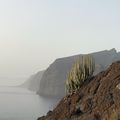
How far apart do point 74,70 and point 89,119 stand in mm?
4743

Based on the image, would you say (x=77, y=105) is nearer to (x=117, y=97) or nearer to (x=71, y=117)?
(x=71, y=117)

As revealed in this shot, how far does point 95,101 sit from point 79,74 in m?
3.33

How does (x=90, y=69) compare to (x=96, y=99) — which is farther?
(x=90, y=69)

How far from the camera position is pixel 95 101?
17.9 meters

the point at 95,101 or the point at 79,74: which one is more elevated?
the point at 79,74

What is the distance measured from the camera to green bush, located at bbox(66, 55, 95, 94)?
826 inches

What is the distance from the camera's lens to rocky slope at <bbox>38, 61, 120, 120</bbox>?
1673cm

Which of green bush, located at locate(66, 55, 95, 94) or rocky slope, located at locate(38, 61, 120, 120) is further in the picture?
green bush, located at locate(66, 55, 95, 94)

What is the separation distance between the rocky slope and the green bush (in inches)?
16.1

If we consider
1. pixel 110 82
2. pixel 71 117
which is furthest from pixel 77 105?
pixel 110 82

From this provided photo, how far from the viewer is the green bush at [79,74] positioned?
21.0m

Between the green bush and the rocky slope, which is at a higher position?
the green bush

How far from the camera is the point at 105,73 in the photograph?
20.0 meters

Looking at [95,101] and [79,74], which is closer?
[95,101]
